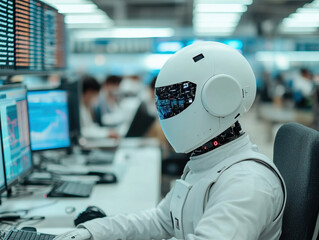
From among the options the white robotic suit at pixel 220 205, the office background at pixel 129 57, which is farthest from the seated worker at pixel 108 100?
the white robotic suit at pixel 220 205

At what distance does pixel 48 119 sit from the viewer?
7.48ft

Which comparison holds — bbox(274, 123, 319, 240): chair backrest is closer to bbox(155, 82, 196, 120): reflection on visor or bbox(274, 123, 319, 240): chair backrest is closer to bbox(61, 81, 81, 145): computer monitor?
bbox(155, 82, 196, 120): reflection on visor

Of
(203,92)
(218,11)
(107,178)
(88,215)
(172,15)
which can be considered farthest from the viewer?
(172,15)

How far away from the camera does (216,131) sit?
3.76 ft

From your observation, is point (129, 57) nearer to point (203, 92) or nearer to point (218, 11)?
point (218, 11)

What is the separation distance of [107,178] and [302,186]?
1.25m

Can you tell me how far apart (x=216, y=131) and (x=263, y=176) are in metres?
0.20

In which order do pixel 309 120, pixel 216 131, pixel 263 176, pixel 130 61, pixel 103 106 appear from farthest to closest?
pixel 130 61
pixel 309 120
pixel 103 106
pixel 216 131
pixel 263 176

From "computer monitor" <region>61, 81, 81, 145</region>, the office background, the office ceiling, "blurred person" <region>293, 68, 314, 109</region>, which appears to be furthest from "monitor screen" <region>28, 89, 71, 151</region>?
the office ceiling

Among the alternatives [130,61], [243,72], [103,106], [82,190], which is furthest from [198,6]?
[130,61]

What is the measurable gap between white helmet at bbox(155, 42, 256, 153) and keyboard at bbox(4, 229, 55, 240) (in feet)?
1.75

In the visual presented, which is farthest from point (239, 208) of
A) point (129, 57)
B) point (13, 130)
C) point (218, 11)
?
point (129, 57)

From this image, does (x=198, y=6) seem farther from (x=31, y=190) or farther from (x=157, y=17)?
(x=157, y=17)

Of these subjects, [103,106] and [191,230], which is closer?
[191,230]
